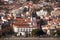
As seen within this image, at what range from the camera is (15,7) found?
31.4m

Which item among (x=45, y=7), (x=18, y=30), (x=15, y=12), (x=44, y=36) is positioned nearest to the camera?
(x=44, y=36)

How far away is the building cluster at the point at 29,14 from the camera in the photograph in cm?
2506

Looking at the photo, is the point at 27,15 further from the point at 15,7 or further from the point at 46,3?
the point at 46,3

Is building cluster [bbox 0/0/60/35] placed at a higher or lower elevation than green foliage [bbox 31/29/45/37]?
lower

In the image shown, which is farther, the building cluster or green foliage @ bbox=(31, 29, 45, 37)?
the building cluster

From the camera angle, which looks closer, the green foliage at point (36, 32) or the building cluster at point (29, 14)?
the green foliage at point (36, 32)

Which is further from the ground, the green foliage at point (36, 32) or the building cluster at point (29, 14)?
the green foliage at point (36, 32)

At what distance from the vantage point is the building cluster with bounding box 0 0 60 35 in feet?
82.2

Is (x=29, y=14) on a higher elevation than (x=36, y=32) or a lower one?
lower

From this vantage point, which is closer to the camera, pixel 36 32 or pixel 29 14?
pixel 36 32

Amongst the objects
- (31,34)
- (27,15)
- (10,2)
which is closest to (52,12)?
(27,15)

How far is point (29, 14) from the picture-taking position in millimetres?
29156

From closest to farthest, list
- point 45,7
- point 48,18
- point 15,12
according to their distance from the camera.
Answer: point 48,18 → point 15,12 → point 45,7

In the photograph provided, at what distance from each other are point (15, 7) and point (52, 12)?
107 inches
